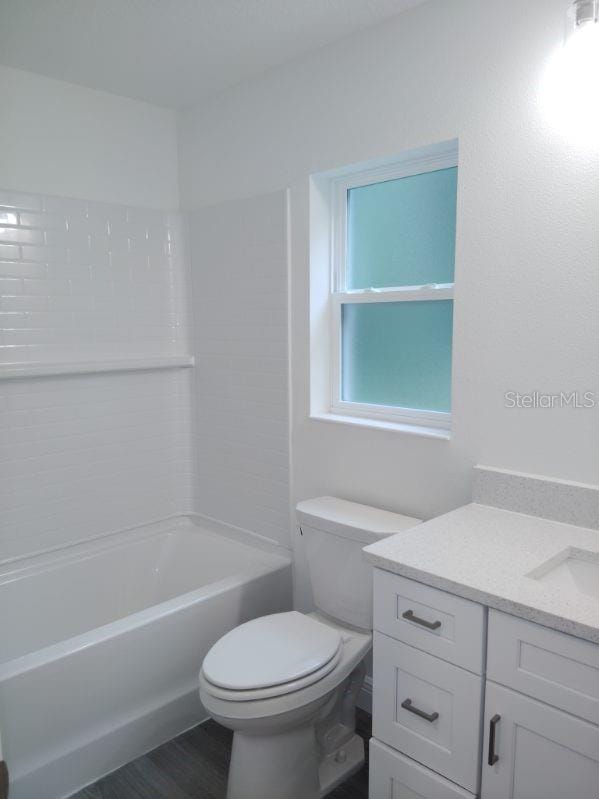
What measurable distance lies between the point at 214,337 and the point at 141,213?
664 mm

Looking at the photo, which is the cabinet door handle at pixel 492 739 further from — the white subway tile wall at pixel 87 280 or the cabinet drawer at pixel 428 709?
the white subway tile wall at pixel 87 280

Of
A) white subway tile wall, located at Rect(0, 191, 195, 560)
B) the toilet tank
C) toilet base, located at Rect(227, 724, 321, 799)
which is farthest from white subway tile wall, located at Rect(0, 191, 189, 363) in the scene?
toilet base, located at Rect(227, 724, 321, 799)

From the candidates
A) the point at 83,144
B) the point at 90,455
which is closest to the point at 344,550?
the point at 90,455

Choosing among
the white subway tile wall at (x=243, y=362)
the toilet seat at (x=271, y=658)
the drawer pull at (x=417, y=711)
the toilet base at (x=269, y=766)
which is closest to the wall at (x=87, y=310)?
the white subway tile wall at (x=243, y=362)

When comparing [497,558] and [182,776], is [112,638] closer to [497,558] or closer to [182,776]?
[182,776]

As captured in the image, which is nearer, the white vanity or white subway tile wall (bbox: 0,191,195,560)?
the white vanity

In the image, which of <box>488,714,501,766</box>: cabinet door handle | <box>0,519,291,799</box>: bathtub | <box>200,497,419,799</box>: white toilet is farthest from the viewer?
<box>0,519,291,799</box>: bathtub

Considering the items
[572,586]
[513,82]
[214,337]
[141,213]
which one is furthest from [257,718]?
[141,213]

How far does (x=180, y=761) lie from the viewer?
A: 2.06m

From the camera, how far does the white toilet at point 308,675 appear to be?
5.51ft

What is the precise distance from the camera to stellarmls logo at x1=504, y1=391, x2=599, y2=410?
1685 mm

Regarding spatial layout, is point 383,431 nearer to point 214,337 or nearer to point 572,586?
point 572,586

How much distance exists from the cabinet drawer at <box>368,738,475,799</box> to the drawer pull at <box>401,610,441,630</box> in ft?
1.23

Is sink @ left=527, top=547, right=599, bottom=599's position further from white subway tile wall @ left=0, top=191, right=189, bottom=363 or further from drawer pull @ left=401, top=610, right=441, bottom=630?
white subway tile wall @ left=0, top=191, right=189, bottom=363
